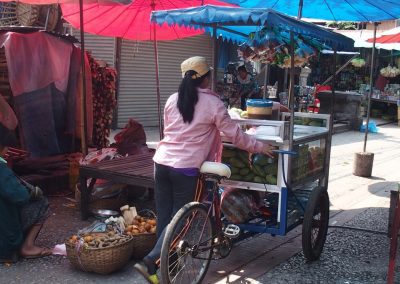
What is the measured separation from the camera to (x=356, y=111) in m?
15.4

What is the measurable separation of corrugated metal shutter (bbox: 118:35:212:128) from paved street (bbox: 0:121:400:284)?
20.6ft

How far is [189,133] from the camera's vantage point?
3.76m

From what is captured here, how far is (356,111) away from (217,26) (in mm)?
11711

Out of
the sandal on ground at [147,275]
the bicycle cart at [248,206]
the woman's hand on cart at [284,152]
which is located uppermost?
the woman's hand on cart at [284,152]

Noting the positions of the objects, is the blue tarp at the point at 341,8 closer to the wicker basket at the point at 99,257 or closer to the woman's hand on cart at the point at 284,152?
the woman's hand on cart at the point at 284,152

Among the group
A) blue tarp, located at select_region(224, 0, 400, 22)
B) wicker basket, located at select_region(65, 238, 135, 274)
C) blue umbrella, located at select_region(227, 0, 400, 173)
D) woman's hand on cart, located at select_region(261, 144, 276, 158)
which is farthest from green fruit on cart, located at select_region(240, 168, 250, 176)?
blue tarp, located at select_region(224, 0, 400, 22)

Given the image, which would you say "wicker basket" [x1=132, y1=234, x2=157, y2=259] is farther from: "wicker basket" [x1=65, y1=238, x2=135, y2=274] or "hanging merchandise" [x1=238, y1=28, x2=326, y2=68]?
"hanging merchandise" [x1=238, y1=28, x2=326, y2=68]

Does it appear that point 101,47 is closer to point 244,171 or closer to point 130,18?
point 130,18

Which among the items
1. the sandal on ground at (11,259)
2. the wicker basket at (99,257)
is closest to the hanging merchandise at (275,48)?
the wicker basket at (99,257)

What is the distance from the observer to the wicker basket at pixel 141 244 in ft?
14.4

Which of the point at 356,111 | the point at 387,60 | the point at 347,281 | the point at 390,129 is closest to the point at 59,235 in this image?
the point at 347,281

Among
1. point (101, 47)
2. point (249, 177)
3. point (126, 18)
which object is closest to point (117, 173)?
point (249, 177)

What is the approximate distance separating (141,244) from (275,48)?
7.53 feet

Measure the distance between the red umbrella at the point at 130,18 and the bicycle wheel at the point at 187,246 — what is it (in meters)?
3.58
